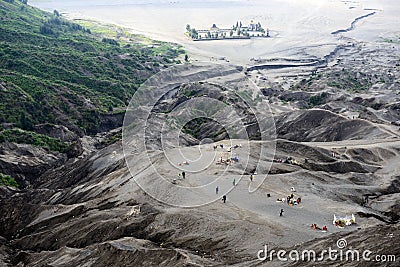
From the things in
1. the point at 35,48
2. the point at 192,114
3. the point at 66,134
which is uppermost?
the point at 35,48

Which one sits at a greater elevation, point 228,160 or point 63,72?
point 63,72

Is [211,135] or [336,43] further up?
[336,43]

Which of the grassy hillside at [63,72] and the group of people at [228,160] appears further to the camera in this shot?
the grassy hillside at [63,72]

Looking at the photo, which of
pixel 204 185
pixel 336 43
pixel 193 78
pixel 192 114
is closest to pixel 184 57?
pixel 193 78

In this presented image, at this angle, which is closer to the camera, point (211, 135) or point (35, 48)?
point (211, 135)

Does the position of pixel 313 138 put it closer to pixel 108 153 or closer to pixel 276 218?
pixel 108 153

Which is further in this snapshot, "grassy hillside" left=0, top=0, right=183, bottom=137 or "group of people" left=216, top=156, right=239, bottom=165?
"grassy hillside" left=0, top=0, right=183, bottom=137

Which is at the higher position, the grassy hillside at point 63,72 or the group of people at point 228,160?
the grassy hillside at point 63,72

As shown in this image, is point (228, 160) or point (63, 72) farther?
point (63, 72)
